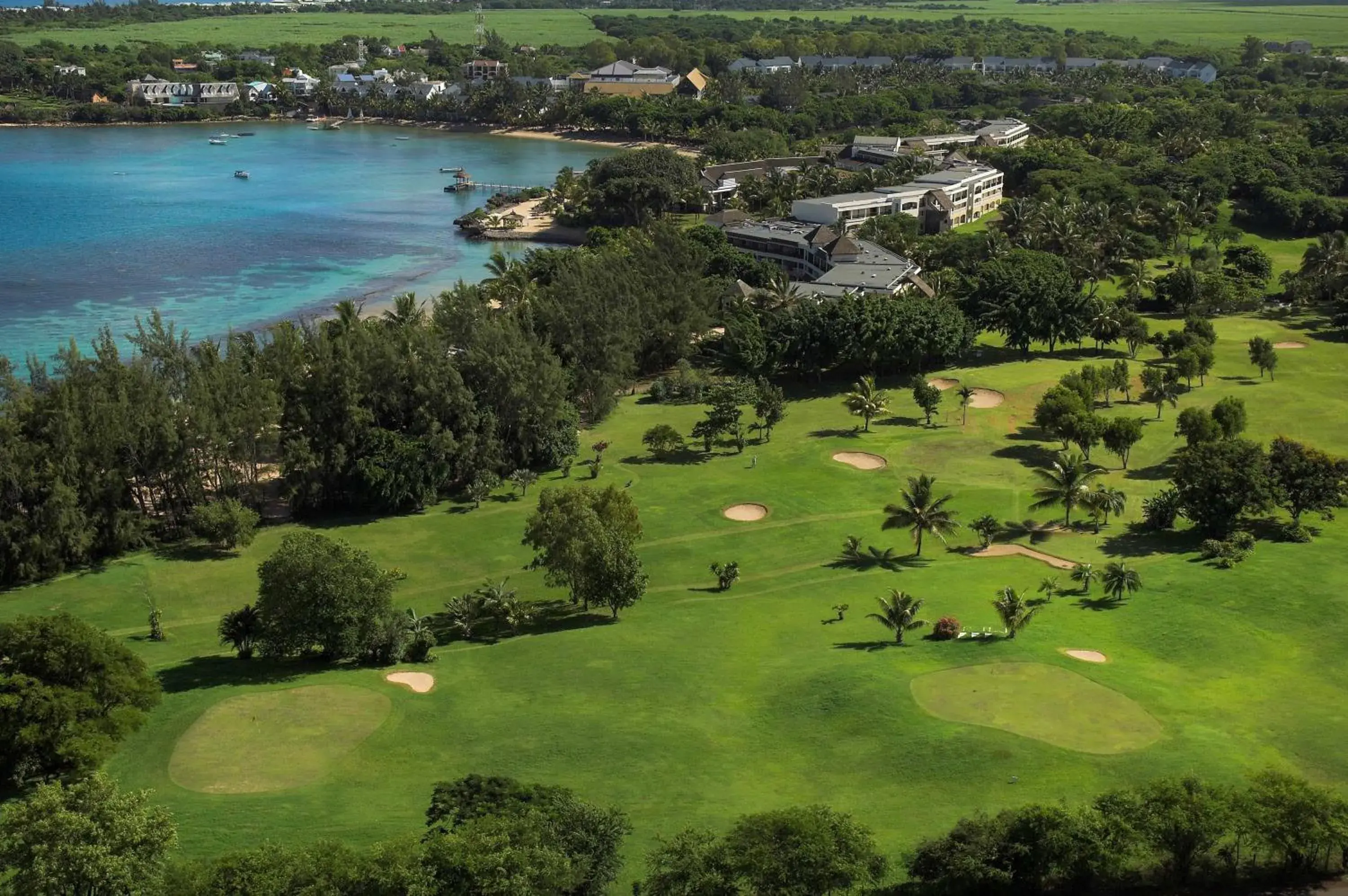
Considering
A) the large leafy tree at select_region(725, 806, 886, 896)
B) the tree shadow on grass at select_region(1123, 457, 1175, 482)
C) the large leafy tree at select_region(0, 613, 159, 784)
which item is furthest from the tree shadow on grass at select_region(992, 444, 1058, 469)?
the large leafy tree at select_region(0, 613, 159, 784)

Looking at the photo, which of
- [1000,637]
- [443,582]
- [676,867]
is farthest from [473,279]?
[676,867]

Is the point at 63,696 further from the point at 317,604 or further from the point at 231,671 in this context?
the point at 317,604

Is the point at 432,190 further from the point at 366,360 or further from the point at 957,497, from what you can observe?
the point at 957,497

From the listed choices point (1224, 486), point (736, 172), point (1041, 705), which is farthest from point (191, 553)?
point (736, 172)

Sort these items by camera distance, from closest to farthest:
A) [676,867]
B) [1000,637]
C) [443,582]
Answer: [676,867] < [1000,637] < [443,582]

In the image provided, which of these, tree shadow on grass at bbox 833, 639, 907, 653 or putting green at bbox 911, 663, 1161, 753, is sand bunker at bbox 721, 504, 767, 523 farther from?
putting green at bbox 911, 663, 1161, 753

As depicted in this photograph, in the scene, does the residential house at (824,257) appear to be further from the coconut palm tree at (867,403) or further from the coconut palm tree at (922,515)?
the coconut palm tree at (922,515)
